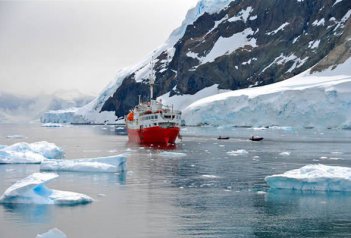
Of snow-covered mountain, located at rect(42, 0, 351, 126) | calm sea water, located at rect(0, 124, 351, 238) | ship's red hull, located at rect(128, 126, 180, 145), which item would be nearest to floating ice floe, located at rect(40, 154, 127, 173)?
calm sea water, located at rect(0, 124, 351, 238)

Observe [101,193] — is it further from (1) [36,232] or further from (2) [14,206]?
(1) [36,232]

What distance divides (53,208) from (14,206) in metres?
1.80

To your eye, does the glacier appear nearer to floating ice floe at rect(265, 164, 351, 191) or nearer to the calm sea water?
the calm sea water

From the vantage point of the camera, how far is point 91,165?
1431 inches

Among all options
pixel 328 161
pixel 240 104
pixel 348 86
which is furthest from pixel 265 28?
pixel 328 161

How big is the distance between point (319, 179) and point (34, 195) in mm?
14416

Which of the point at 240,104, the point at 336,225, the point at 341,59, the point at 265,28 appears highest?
the point at 265,28

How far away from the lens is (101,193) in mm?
27719

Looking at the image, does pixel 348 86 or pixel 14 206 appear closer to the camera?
pixel 14 206

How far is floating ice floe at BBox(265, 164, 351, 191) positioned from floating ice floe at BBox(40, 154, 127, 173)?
12.1 metres

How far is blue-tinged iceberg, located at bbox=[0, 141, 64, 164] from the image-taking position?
41.8m

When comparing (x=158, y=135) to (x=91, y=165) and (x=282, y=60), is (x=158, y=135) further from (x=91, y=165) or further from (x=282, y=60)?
(x=282, y=60)

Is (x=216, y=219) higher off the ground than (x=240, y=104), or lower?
lower

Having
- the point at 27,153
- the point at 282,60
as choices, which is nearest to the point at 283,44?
the point at 282,60
